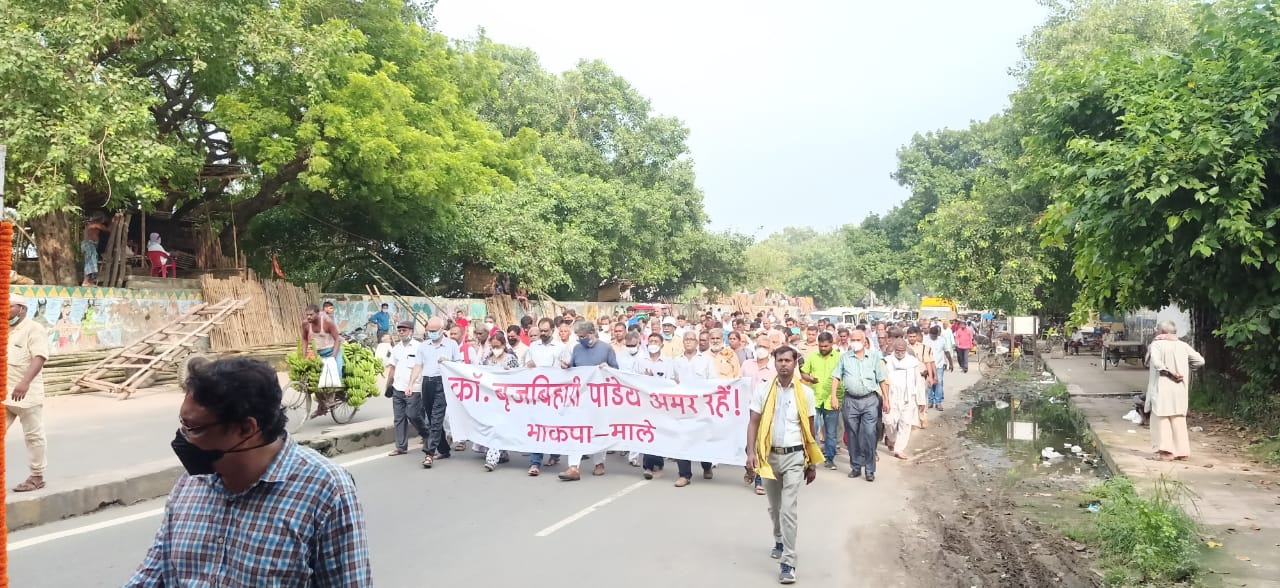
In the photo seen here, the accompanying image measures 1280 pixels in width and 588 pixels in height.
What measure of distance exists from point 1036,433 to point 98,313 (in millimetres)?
16985

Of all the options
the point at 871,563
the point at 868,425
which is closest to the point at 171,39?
the point at 868,425

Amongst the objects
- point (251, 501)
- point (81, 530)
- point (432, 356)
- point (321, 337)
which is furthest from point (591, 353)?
point (251, 501)

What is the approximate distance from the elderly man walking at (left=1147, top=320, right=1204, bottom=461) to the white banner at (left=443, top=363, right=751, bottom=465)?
5.14m

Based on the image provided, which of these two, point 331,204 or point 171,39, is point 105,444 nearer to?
point 171,39

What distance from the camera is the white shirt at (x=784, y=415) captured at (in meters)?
6.15

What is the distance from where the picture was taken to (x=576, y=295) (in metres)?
38.7

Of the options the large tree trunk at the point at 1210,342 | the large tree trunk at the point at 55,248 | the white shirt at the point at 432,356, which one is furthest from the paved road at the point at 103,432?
the large tree trunk at the point at 1210,342

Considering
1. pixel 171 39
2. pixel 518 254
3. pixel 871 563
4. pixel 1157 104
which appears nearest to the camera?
pixel 871 563

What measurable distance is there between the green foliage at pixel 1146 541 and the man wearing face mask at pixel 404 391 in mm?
7016

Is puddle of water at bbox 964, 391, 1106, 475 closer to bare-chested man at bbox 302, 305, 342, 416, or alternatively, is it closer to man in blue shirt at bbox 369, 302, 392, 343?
bare-chested man at bbox 302, 305, 342, 416

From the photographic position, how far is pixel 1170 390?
1038 centimetres

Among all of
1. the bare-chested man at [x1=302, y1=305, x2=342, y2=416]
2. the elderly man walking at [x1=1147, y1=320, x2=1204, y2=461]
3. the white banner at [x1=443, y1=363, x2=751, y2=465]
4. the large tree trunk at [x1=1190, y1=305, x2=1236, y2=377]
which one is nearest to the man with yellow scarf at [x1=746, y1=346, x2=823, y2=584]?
the white banner at [x1=443, y1=363, x2=751, y2=465]

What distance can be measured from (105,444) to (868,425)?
904 cm

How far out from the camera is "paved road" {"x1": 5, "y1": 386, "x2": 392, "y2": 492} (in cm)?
907
